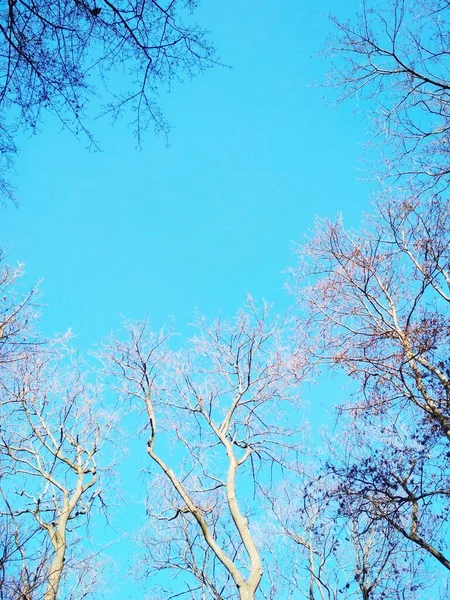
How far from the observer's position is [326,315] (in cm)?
817

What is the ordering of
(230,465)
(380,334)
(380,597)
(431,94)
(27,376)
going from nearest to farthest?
(431,94), (380,334), (230,465), (380,597), (27,376)

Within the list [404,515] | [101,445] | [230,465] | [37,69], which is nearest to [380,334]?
[404,515]

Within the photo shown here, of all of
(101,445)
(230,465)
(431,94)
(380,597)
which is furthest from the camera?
(101,445)

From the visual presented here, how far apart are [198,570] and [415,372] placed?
23.0 feet

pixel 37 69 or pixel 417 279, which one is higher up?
pixel 417 279

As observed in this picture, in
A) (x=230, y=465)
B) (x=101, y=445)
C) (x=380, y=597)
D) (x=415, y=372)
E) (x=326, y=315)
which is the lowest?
(x=380, y=597)

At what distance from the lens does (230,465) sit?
7953mm

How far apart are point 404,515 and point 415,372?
2053 mm

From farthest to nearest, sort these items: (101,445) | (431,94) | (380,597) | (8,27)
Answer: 1. (101,445)
2. (380,597)
3. (431,94)
4. (8,27)

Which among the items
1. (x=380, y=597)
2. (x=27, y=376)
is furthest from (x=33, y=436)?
(x=380, y=597)

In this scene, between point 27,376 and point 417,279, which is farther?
point 27,376

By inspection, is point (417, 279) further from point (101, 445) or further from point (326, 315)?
point (101, 445)

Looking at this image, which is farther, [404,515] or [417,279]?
[417,279]

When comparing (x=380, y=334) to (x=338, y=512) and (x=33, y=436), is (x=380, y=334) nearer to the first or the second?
(x=338, y=512)
